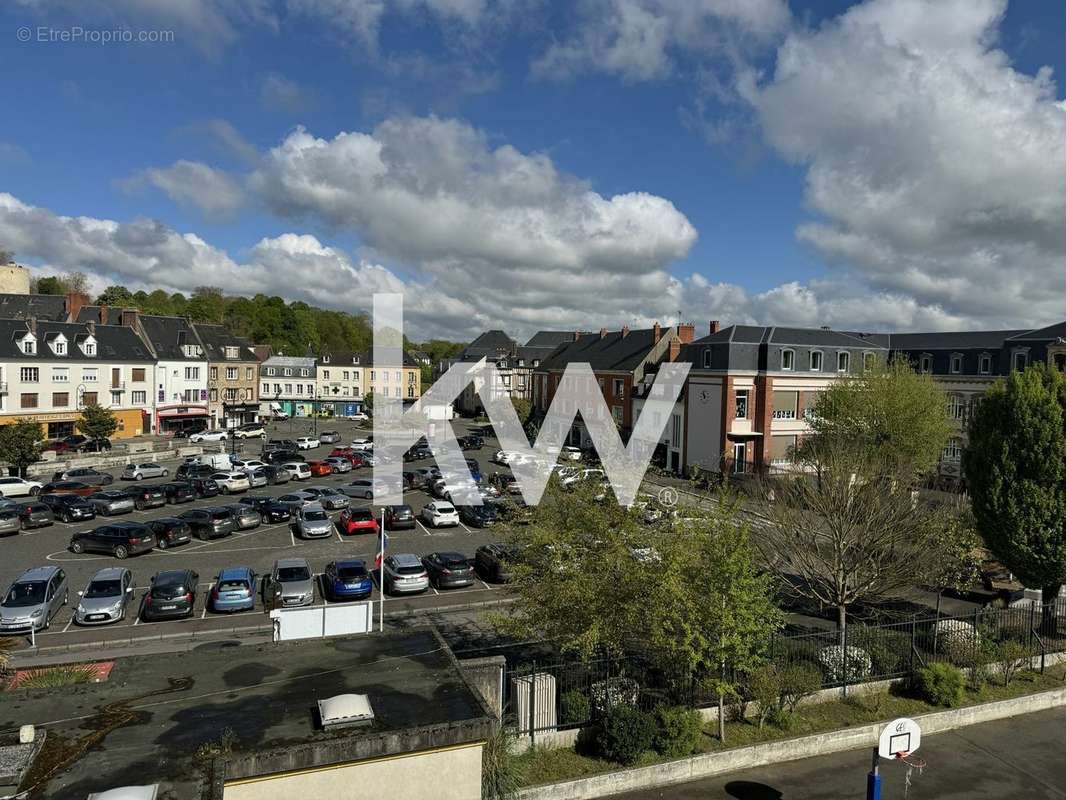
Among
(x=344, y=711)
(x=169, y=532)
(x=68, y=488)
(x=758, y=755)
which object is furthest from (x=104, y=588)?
(x=68, y=488)

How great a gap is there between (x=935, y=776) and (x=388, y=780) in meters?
9.94

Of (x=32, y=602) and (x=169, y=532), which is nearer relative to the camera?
(x=32, y=602)

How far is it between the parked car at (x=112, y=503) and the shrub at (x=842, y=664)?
31.4m

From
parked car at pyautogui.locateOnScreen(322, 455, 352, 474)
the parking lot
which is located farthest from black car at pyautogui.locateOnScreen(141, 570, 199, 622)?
parked car at pyautogui.locateOnScreen(322, 455, 352, 474)

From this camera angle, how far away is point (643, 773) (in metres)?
11.3

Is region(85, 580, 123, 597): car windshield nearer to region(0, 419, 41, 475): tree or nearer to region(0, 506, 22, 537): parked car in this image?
region(0, 506, 22, 537): parked car

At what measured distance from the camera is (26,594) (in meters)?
18.8

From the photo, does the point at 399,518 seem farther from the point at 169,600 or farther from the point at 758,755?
the point at 758,755

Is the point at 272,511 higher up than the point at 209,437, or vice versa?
the point at 209,437

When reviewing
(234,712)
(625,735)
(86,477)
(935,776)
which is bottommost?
(935,776)

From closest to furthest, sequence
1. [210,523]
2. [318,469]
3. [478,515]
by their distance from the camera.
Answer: [210,523] < [478,515] < [318,469]

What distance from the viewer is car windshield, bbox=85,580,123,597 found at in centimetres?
1938

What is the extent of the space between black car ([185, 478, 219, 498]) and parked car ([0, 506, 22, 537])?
27.3 feet

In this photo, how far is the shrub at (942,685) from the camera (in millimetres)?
13844
